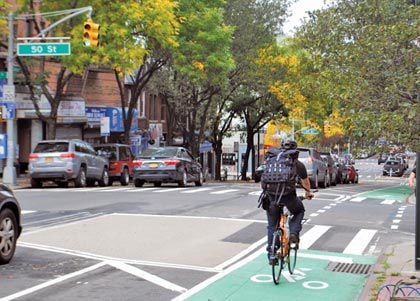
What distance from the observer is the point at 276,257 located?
305 inches

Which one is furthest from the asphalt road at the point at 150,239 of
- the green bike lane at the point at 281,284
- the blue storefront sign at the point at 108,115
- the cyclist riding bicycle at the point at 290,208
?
the blue storefront sign at the point at 108,115

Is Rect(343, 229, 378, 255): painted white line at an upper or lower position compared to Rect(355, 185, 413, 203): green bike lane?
upper

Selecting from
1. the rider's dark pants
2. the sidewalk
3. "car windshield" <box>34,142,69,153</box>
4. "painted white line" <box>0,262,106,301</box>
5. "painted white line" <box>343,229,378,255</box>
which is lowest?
"painted white line" <box>343,229,378,255</box>

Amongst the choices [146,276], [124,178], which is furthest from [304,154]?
[146,276]

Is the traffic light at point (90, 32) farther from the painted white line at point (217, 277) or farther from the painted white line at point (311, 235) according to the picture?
the painted white line at point (217, 277)

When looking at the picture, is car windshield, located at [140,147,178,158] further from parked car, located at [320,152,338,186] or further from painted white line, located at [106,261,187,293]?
painted white line, located at [106,261,187,293]

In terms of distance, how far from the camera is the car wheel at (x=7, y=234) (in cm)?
856

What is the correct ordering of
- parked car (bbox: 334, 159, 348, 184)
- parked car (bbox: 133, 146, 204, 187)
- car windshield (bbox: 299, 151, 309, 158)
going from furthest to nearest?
parked car (bbox: 334, 159, 348, 184)
car windshield (bbox: 299, 151, 309, 158)
parked car (bbox: 133, 146, 204, 187)

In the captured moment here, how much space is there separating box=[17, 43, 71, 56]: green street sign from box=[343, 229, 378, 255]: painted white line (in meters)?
12.8

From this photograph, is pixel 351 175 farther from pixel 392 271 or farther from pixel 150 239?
pixel 392 271

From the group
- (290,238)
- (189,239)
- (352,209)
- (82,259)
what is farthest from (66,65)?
(290,238)

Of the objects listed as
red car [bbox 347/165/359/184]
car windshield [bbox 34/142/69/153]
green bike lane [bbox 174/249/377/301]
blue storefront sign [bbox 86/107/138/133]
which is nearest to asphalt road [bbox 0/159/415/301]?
green bike lane [bbox 174/249/377/301]

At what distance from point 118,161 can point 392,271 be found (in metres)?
21.1

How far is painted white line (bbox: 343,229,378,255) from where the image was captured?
10.8 metres
